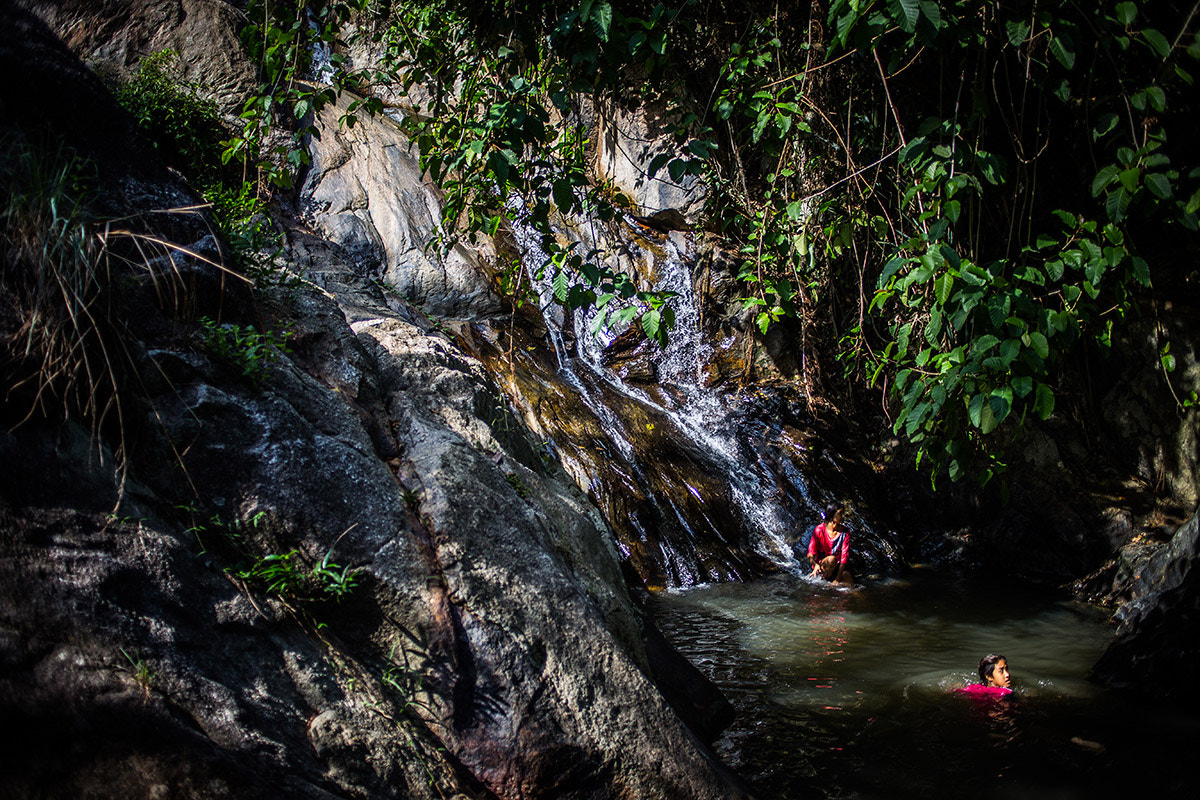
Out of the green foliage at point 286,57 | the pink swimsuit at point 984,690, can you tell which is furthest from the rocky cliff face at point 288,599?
the pink swimsuit at point 984,690

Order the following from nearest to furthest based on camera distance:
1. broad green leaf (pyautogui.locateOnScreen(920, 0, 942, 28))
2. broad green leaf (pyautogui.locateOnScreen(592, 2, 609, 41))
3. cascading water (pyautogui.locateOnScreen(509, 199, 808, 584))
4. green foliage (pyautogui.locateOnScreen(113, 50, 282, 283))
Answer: broad green leaf (pyautogui.locateOnScreen(920, 0, 942, 28)) < broad green leaf (pyautogui.locateOnScreen(592, 2, 609, 41)) < green foliage (pyautogui.locateOnScreen(113, 50, 282, 283)) < cascading water (pyautogui.locateOnScreen(509, 199, 808, 584))

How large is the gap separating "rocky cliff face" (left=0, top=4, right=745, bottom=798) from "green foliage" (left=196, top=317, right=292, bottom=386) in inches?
1.6

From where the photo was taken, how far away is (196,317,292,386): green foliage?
9.71 ft

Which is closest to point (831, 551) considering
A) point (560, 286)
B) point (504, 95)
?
point (560, 286)

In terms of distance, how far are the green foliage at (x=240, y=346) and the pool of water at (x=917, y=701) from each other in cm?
307

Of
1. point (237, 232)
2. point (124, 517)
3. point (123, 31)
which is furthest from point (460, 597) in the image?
point (123, 31)

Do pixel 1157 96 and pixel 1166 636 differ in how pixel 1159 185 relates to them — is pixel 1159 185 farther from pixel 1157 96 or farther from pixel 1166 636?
pixel 1166 636

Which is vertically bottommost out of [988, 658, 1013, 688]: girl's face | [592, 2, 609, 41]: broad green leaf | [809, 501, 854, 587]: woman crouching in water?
[988, 658, 1013, 688]: girl's face

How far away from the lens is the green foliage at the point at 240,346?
296cm

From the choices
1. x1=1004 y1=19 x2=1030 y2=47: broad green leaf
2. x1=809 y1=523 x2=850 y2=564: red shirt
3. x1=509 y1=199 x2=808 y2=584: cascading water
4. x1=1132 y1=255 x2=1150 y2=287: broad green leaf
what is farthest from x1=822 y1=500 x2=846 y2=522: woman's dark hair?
x1=1004 y1=19 x2=1030 y2=47: broad green leaf

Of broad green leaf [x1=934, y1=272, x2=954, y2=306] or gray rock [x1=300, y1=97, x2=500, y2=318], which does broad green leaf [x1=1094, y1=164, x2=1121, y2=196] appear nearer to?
broad green leaf [x1=934, y1=272, x2=954, y2=306]

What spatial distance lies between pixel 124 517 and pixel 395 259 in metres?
7.22

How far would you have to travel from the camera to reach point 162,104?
7.38m

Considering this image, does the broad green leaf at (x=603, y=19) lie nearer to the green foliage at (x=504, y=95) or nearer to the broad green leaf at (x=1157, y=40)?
the green foliage at (x=504, y=95)
